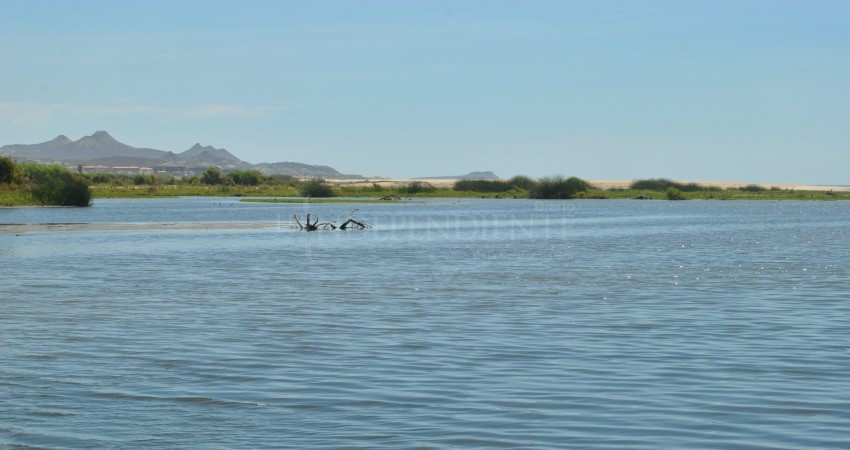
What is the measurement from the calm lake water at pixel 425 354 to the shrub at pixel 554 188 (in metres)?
106

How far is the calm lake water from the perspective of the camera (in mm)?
11781

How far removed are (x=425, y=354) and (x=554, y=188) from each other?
421 feet

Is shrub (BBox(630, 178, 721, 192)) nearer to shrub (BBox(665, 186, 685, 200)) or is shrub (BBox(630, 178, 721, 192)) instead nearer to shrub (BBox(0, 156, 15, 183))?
shrub (BBox(665, 186, 685, 200))

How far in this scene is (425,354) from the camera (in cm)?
1655

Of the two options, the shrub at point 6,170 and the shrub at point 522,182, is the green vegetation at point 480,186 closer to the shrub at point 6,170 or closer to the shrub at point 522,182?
the shrub at point 522,182

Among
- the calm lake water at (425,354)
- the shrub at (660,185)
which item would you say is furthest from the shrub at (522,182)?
the calm lake water at (425,354)

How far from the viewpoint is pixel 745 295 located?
2572 centimetres

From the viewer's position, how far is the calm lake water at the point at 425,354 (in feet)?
38.7

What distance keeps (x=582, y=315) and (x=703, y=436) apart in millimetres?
10292

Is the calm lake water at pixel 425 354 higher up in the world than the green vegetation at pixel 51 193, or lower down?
lower down

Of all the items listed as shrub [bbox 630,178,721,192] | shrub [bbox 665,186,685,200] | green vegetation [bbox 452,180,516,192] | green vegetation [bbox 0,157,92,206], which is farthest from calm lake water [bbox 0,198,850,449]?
shrub [bbox 630,178,721,192]

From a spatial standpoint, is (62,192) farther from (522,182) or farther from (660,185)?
(660,185)

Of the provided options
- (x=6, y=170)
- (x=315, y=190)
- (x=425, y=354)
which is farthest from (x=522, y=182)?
(x=425, y=354)

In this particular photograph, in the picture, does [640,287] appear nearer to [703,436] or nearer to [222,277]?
[222,277]
